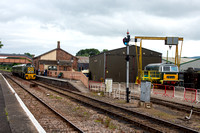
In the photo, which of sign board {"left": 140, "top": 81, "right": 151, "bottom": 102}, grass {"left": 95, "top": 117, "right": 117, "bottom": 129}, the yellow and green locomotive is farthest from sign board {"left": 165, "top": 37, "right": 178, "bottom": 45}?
grass {"left": 95, "top": 117, "right": 117, "bottom": 129}

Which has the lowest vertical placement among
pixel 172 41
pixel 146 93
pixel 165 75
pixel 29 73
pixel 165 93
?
pixel 165 93

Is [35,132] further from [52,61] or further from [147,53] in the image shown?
[52,61]

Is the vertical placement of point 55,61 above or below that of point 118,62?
above

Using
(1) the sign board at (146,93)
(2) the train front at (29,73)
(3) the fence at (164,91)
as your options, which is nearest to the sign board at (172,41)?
(3) the fence at (164,91)

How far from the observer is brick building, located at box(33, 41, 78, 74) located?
5575 centimetres

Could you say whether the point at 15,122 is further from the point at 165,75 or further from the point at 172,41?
the point at 172,41

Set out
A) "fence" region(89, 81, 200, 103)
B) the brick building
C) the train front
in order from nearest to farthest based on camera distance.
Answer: "fence" region(89, 81, 200, 103) < the train front < the brick building

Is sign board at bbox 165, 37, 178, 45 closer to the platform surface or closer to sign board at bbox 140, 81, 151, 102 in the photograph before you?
sign board at bbox 140, 81, 151, 102

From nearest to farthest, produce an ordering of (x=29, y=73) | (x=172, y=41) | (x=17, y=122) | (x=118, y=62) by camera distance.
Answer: (x=17, y=122) < (x=172, y=41) < (x=118, y=62) < (x=29, y=73)

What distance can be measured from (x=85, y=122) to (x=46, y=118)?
1969 mm

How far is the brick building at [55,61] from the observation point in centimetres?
5575

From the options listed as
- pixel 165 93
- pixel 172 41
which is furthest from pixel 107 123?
pixel 172 41

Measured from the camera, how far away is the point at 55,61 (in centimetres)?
5916

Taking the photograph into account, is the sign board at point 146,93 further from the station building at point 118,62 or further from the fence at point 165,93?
the station building at point 118,62
